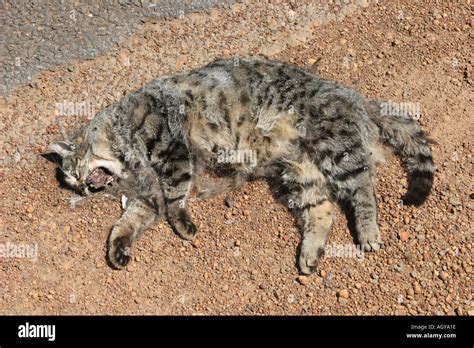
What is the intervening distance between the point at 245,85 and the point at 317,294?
2016 mm

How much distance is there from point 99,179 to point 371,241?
8.40 feet

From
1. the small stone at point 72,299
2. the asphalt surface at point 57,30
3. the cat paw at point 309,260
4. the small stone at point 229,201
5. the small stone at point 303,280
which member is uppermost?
the asphalt surface at point 57,30

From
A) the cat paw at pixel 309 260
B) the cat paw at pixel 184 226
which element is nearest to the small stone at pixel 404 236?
the cat paw at pixel 309 260

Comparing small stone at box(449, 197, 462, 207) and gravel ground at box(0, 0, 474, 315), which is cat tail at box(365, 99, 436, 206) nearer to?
gravel ground at box(0, 0, 474, 315)

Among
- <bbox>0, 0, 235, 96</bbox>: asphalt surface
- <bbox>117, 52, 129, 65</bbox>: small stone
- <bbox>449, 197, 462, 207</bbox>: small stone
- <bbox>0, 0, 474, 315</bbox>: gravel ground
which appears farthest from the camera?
<bbox>117, 52, 129, 65</bbox>: small stone

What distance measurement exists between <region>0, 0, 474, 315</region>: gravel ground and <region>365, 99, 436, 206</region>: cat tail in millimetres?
115

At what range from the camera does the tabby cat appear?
473 cm

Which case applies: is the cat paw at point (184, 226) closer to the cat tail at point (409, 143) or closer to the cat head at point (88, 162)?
the cat head at point (88, 162)

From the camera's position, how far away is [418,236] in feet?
15.0

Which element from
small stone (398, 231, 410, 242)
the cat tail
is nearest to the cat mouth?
the cat tail

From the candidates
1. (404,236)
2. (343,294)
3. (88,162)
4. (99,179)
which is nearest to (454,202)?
(404,236)

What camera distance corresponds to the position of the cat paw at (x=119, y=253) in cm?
460

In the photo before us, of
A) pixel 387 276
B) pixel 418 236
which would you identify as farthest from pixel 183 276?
pixel 418 236

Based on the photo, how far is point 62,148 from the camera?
4.98 m
